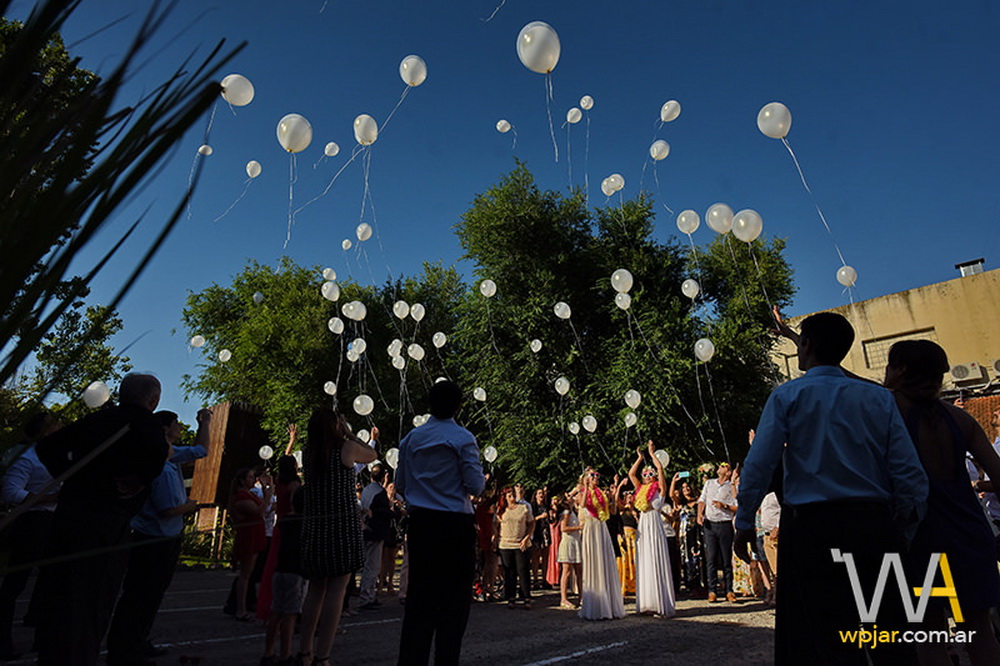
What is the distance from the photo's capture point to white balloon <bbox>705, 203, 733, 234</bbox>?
10359 mm

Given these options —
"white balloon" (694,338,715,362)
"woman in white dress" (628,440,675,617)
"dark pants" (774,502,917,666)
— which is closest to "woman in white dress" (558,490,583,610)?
"woman in white dress" (628,440,675,617)

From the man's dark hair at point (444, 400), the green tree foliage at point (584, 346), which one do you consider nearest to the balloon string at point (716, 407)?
the green tree foliage at point (584, 346)

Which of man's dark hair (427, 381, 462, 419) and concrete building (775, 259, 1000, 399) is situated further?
concrete building (775, 259, 1000, 399)

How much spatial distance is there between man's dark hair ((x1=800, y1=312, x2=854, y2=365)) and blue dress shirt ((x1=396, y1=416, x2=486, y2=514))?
195 centimetres

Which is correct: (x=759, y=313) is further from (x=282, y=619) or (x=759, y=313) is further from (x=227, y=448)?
(x=227, y=448)

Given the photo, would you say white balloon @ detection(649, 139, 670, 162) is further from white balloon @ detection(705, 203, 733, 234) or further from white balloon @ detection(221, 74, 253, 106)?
white balloon @ detection(221, 74, 253, 106)

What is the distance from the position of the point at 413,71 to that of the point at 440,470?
710 centimetres

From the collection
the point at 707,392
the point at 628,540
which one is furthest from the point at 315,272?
the point at 628,540

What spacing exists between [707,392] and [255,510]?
14.2 metres

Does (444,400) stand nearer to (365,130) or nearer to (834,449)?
(834,449)

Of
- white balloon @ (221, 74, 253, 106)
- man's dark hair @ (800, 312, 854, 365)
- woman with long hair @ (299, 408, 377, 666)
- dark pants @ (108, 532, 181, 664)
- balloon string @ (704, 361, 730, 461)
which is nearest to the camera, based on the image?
man's dark hair @ (800, 312, 854, 365)

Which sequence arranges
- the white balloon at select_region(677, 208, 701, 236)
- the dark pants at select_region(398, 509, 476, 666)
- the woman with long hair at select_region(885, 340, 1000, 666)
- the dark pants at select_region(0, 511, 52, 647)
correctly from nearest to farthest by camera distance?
the woman with long hair at select_region(885, 340, 1000, 666) → the dark pants at select_region(398, 509, 476, 666) → the dark pants at select_region(0, 511, 52, 647) → the white balloon at select_region(677, 208, 701, 236)

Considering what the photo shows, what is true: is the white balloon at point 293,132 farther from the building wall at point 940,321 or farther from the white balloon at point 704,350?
the building wall at point 940,321

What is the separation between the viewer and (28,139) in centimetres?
62
